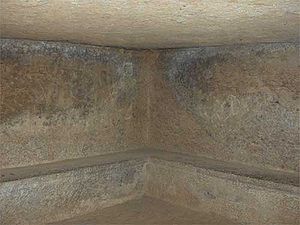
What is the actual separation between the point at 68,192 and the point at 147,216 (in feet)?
2.40

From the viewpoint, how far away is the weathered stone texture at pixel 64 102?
3607 mm

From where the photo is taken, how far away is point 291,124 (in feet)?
11.5

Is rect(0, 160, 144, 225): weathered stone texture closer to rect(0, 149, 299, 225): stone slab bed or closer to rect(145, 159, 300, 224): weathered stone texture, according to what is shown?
rect(0, 149, 299, 225): stone slab bed

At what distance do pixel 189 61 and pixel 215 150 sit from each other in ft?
3.33

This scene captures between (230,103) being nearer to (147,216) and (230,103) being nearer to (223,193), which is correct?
(223,193)

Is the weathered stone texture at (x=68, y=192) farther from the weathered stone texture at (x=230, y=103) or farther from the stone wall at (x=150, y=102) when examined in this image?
the weathered stone texture at (x=230, y=103)

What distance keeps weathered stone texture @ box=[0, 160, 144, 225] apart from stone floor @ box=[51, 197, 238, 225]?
10 cm

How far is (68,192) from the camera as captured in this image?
345cm

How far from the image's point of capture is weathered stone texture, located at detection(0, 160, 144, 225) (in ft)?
10.2

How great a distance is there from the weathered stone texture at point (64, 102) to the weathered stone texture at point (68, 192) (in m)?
0.51

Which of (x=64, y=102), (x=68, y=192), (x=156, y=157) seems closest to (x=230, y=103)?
(x=156, y=157)

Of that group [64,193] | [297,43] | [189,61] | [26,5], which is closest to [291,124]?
[297,43]

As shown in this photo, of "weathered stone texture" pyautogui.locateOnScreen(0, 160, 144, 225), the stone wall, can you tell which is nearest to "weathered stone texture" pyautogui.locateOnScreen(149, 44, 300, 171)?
the stone wall

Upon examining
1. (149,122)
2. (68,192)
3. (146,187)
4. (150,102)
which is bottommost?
(146,187)
